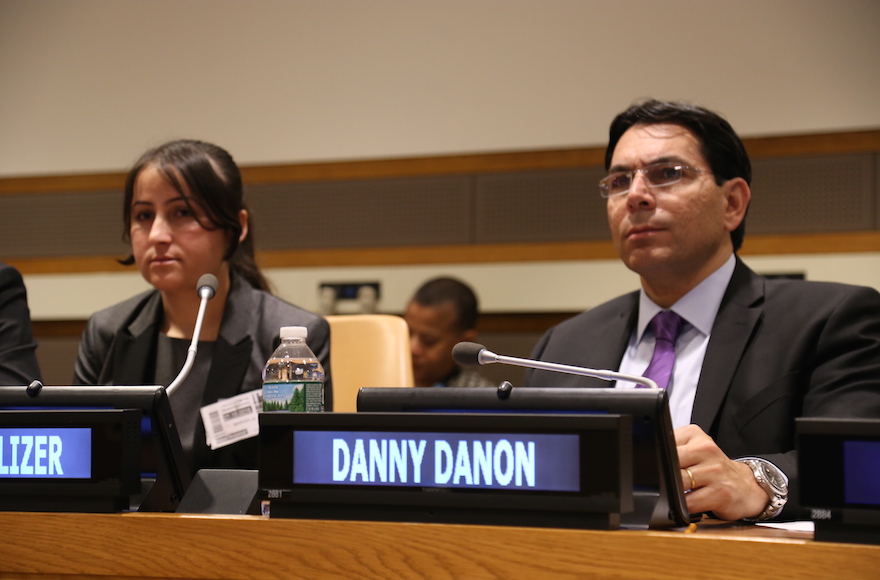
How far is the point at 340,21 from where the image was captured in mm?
4086

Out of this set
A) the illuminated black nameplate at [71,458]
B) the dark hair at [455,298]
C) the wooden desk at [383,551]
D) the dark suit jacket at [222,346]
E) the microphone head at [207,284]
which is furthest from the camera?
the dark hair at [455,298]

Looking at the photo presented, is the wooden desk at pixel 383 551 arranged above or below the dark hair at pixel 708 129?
below

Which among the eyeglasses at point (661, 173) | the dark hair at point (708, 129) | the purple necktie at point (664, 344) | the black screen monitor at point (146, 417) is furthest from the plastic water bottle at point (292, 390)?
the dark hair at point (708, 129)

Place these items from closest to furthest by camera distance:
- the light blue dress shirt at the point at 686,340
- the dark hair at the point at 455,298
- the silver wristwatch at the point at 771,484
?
the silver wristwatch at the point at 771,484 → the light blue dress shirt at the point at 686,340 → the dark hair at the point at 455,298

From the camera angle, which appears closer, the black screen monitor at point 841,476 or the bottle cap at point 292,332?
the black screen monitor at point 841,476

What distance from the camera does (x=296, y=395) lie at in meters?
1.31

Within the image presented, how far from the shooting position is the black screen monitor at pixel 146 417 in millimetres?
1176

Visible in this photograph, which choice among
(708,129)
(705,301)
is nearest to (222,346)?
(705,301)

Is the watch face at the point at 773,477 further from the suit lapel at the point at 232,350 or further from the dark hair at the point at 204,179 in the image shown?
the dark hair at the point at 204,179

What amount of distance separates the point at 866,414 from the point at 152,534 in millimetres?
1186

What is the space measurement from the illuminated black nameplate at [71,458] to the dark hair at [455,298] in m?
2.59

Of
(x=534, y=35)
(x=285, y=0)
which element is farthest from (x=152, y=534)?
(x=285, y=0)

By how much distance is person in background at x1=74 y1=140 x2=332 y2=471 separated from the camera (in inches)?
84.2

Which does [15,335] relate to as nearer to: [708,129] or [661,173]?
[661,173]
